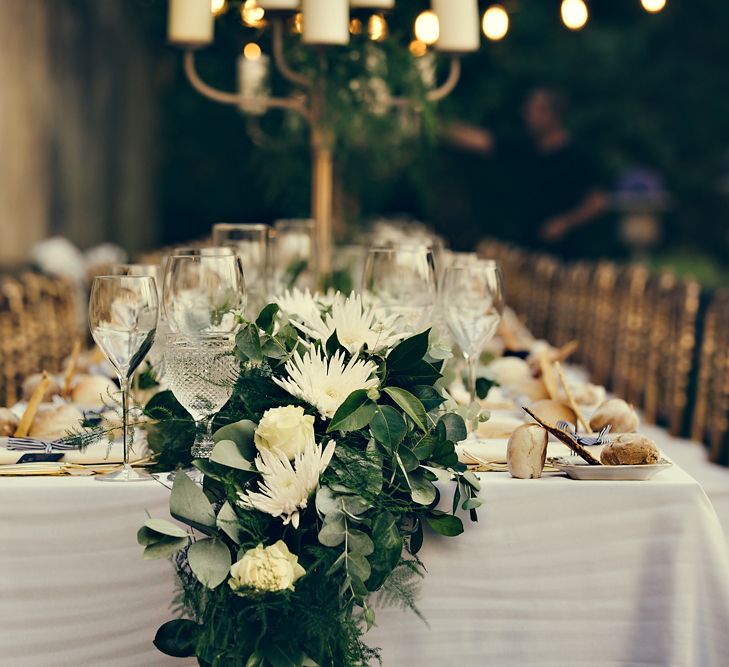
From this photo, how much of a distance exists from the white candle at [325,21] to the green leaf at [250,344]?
1324 millimetres

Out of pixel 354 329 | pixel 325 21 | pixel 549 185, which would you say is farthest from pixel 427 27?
pixel 549 185

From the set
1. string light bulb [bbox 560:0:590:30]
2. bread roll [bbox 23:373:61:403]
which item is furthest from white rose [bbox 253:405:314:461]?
string light bulb [bbox 560:0:590:30]

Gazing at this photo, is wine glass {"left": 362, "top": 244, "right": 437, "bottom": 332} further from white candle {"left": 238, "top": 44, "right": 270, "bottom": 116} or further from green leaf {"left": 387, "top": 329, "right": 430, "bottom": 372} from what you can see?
white candle {"left": 238, "top": 44, "right": 270, "bottom": 116}

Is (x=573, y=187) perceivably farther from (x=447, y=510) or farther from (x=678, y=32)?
(x=678, y=32)

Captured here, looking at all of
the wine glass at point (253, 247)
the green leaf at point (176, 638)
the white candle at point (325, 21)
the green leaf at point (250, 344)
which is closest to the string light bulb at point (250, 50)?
the white candle at point (325, 21)

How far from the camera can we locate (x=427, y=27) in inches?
126

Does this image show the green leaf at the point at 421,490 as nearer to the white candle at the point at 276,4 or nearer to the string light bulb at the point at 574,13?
the white candle at the point at 276,4

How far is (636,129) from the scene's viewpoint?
492 inches

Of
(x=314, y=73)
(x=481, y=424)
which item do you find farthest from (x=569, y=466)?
(x=314, y=73)

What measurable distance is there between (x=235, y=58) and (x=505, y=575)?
2.81 meters

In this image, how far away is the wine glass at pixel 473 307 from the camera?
173 centimetres

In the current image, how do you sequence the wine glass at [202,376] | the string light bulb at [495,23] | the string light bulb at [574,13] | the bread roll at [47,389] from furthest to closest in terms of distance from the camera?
1. the string light bulb at [574,13]
2. the string light bulb at [495,23]
3. the bread roll at [47,389]
4. the wine glass at [202,376]

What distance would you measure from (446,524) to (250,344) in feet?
1.04

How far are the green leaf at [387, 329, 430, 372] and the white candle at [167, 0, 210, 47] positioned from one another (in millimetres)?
1697
